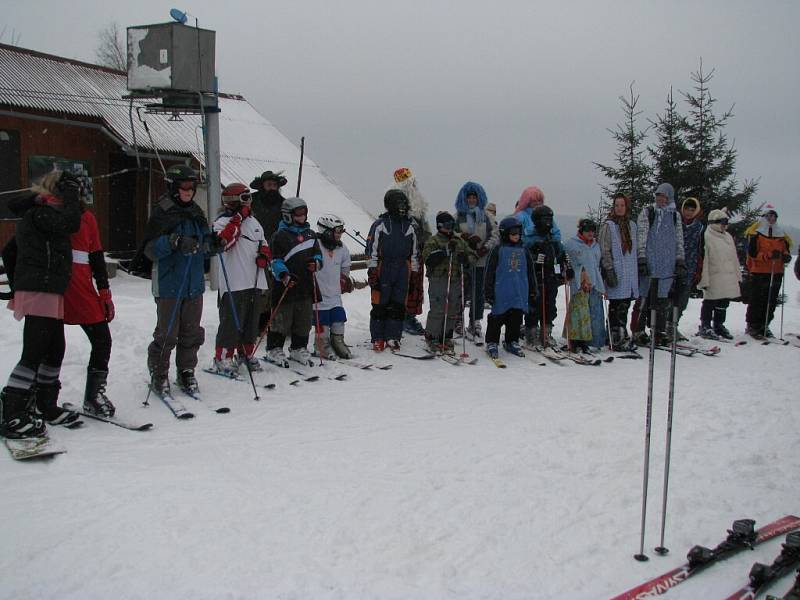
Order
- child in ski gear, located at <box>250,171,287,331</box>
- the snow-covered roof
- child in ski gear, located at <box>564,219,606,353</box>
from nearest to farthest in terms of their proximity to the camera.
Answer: child in ski gear, located at <box>250,171,287,331</box> < child in ski gear, located at <box>564,219,606,353</box> < the snow-covered roof

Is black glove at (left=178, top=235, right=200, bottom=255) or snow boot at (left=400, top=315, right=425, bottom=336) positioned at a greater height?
black glove at (left=178, top=235, right=200, bottom=255)

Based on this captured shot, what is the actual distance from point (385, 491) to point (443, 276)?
4.44 meters

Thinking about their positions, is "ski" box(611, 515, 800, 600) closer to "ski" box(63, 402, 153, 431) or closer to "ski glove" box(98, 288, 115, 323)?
"ski" box(63, 402, 153, 431)

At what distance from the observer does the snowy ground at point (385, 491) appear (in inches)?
136

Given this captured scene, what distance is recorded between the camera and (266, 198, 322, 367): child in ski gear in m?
7.64

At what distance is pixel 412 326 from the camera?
9.52 metres

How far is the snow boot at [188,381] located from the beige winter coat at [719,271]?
25.7 feet

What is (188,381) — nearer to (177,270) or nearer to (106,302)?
(177,270)

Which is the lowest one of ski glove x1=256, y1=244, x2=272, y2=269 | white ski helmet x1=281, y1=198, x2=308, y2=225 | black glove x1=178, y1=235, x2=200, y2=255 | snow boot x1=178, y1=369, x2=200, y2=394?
snow boot x1=178, y1=369, x2=200, y2=394

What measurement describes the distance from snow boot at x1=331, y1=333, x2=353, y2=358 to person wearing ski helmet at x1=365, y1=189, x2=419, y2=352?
0.53 m

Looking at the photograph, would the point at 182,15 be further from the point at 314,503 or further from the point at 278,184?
the point at 314,503

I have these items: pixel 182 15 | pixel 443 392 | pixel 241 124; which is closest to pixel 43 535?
pixel 443 392

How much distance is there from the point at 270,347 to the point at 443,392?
207cm

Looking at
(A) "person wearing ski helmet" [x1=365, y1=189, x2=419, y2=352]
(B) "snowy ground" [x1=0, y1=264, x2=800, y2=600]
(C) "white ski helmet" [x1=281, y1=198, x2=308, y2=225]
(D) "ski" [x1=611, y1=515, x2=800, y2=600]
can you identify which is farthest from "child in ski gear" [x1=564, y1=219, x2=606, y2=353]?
(D) "ski" [x1=611, y1=515, x2=800, y2=600]
